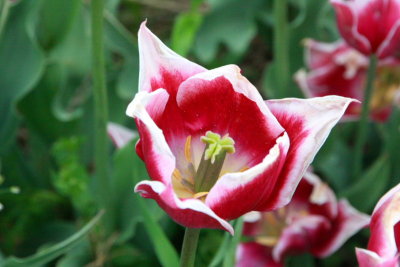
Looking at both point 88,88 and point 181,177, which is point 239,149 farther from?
point 88,88

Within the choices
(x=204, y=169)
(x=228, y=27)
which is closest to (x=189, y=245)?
(x=204, y=169)

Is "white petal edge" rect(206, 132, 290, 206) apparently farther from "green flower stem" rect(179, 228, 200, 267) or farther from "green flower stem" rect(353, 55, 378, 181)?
"green flower stem" rect(353, 55, 378, 181)

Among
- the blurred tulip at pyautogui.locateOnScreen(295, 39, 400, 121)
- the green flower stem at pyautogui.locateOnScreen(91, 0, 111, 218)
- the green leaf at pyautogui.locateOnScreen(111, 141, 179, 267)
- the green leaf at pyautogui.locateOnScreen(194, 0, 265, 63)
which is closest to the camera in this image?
the green flower stem at pyautogui.locateOnScreen(91, 0, 111, 218)

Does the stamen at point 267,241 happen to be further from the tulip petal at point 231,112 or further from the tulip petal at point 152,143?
the tulip petal at point 152,143

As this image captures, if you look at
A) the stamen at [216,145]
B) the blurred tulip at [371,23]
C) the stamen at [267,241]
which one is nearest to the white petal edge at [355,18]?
the blurred tulip at [371,23]

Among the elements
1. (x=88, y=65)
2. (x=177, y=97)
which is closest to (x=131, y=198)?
(x=88, y=65)

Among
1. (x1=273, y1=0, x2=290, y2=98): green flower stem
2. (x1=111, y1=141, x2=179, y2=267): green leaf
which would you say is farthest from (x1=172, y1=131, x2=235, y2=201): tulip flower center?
(x1=273, y1=0, x2=290, y2=98): green flower stem
